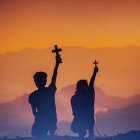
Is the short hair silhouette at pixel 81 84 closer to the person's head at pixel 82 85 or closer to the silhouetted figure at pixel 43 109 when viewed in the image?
the person's head at pixel 82 85

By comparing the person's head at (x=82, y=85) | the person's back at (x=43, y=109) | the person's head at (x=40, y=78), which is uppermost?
the person's head at (x=40, y=78)

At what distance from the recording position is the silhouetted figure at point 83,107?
6.88 m

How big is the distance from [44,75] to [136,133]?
1.58 m

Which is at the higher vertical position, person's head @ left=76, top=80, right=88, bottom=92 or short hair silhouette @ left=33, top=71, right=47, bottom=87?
short hair silhouette @ left=33, top=71, right=47, bottom=87

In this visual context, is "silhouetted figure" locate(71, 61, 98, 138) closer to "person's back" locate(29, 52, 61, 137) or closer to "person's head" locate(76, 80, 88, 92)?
"person's head" locate(76, 80, 88, 92)

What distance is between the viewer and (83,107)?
22.9ft

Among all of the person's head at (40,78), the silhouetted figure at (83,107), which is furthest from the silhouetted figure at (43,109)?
the silhouetted figure at (83,107)

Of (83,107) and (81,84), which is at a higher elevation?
(81,84)

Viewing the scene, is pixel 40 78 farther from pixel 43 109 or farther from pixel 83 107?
pixel 83 107

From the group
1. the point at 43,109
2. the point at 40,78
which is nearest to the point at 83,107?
the point at 43,109

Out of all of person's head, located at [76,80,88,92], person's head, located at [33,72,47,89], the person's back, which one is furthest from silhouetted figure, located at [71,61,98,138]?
person's head, located at [33,72,47,89]

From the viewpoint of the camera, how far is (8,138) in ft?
23.5

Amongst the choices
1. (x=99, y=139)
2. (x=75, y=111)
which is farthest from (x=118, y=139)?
(x=75, y=111)

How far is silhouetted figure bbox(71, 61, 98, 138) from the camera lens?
6.88m
